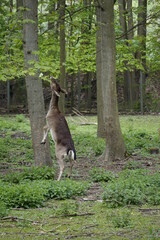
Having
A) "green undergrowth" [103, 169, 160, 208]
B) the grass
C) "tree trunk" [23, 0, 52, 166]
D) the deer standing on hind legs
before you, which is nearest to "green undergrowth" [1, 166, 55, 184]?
the grass

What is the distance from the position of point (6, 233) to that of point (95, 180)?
4.61 meters

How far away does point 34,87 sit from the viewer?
41.1 ft

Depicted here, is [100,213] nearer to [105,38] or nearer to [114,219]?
[114,219]

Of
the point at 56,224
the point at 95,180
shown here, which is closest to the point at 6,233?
the point at 56,224

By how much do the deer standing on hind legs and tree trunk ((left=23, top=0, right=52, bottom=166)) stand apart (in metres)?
0.33

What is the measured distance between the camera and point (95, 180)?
11.4 m

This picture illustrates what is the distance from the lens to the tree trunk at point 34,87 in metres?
12.4

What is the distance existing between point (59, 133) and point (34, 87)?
1.36m

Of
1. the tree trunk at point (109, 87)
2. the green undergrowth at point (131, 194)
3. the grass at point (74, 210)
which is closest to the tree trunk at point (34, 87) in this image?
the grass at point (74, 210)

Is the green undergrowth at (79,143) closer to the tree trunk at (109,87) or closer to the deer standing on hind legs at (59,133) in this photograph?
the tree trunk at (109,87)

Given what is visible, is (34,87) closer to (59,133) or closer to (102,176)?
(59,133)

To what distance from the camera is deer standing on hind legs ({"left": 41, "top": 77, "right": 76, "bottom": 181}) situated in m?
11.8

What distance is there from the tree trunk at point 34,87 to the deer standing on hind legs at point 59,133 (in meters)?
0.33

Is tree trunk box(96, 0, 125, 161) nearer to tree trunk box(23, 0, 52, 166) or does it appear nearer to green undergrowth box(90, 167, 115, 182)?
tree trunk box(23, 0, 52, 166)
